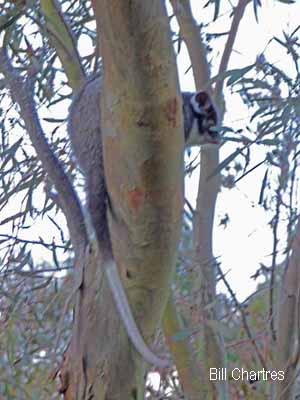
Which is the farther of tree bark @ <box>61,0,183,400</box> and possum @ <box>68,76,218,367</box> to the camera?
possum @ <box>68,76,218,367</box>

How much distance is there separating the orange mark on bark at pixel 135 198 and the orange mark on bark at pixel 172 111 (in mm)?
124

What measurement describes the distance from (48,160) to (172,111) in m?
0.41

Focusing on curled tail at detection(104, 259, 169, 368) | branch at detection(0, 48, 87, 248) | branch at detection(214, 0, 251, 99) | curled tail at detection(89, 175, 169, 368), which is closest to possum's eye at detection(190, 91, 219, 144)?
branch at detection(214, 0, 251, 99)

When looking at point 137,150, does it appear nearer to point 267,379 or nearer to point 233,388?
point 267,379

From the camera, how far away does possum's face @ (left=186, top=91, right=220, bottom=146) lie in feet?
7.65

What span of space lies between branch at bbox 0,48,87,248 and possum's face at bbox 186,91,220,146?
21.2 inches

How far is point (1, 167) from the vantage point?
91.7 inches

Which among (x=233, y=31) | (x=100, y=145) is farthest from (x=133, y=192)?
(x=233, y=31)

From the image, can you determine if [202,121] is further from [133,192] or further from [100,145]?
[133,192]

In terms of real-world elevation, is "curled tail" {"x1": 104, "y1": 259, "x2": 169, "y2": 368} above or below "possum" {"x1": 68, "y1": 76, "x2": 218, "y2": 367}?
below

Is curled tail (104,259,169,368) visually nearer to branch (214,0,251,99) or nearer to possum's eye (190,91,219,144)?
possum's eye (190,91,219,144)

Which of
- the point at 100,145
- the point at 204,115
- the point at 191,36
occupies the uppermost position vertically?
the point at 191,36

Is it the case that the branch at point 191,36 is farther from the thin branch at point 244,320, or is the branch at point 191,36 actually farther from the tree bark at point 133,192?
the tree bark at point 133,192

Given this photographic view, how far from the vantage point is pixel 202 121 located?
2408mm
